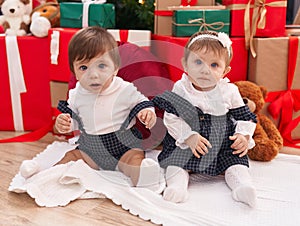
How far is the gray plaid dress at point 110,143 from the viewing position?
1391 mm

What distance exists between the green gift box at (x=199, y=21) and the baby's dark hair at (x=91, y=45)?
32cm

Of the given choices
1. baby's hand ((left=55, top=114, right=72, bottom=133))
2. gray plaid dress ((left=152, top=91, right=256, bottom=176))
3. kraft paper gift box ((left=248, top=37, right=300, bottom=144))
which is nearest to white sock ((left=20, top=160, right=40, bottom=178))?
baby's hand ((left=55, top=114, right=72, bottom=133))

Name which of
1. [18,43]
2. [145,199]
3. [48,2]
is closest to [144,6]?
[48,2]

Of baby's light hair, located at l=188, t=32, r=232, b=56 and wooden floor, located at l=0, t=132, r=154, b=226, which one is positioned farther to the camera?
baby's light hair, located at l=188, t=32, r=232, b=56

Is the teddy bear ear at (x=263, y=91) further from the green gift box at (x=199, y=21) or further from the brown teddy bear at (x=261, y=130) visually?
the green gift box at (x=199, y=21)

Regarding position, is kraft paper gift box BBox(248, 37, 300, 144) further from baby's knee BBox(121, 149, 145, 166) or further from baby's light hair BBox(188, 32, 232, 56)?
baby's knee BBox(121, 149, 145, 166)

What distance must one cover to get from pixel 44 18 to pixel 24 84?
0.26 metres

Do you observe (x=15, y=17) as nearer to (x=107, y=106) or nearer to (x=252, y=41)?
(x=107, y=106)

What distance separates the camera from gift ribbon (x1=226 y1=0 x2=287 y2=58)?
5.30ft

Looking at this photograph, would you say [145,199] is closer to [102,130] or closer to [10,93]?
[102,130]

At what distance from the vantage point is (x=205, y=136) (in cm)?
138

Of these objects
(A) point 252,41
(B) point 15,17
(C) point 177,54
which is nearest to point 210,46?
(C) point 177,54

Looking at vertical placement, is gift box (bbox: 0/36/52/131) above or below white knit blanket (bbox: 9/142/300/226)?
above

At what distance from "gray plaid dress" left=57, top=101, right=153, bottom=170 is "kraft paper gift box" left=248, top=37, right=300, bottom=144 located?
0.47m
